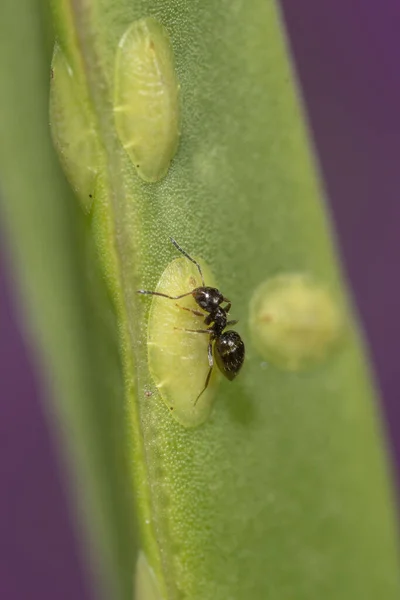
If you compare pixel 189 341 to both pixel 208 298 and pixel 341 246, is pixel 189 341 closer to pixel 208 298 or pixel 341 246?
pixel 208 298

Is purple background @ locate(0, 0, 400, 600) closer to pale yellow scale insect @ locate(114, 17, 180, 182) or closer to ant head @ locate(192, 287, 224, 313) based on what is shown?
ant head @ locate(192, 287, 224, 313)

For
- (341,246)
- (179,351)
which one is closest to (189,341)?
(179,351)

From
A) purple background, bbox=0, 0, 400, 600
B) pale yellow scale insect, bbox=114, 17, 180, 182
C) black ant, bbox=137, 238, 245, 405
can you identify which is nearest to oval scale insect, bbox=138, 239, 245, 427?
black ant, bbox=137, 238, 245, 405

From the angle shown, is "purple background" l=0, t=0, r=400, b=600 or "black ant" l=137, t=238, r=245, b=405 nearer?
"black ant" l=137, t=238, r=245, b=405

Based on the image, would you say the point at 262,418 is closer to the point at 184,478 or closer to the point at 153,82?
the point at 184,478

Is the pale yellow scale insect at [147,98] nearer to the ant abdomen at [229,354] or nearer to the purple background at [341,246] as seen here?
the ant abdomen at [229,354]
